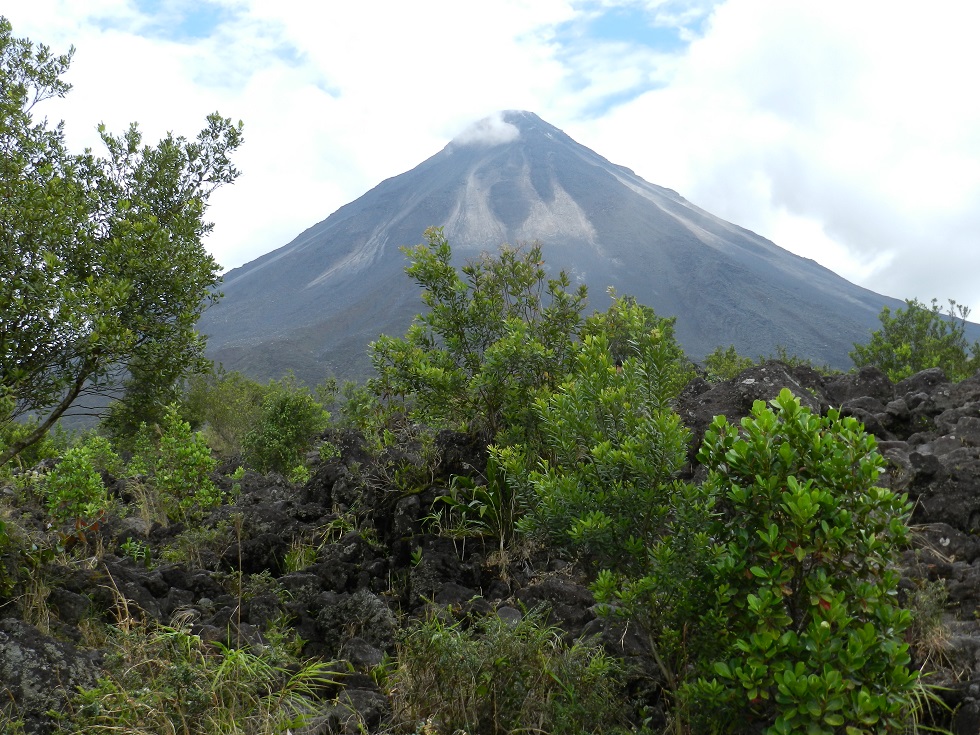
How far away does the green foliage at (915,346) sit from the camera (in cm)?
2042

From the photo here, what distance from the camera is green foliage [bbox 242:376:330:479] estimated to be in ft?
68.8

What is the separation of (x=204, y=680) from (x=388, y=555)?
3.79 metres

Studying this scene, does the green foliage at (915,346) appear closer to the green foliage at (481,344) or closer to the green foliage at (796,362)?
the green foliage at (796,362)

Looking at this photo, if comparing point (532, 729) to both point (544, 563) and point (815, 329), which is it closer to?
point (544, 563)

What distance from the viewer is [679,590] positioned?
410 cm

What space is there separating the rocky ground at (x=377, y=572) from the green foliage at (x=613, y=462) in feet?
4.19

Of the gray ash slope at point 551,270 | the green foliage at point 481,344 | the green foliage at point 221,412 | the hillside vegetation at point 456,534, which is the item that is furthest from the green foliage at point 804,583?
the gray ash slope at point 551,270

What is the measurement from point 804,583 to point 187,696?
3411 mm

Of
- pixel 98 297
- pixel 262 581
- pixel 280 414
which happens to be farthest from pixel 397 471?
pixel 280 414

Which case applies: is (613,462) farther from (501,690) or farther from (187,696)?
(187,696)

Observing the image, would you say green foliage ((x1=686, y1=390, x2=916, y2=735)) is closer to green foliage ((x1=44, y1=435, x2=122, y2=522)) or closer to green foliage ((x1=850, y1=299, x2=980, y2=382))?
green foliage ((x1=44, y1=435, x2=122, y2=522))

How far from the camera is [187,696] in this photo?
4270mm

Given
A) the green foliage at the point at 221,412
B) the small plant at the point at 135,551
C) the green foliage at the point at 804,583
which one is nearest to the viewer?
the green foliage at the point at 804,583

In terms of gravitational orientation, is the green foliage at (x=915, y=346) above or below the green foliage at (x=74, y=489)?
below
